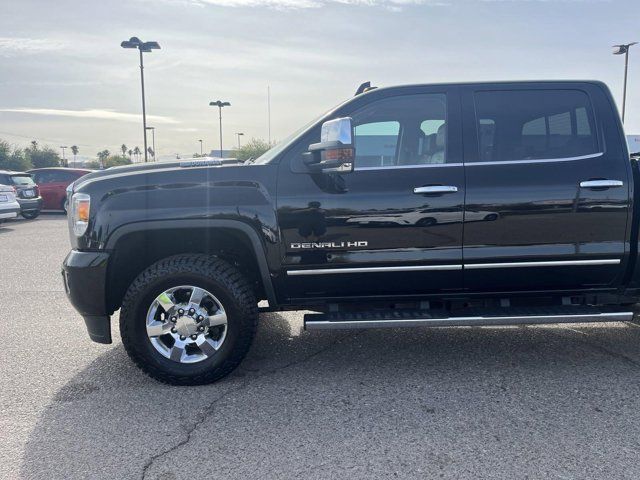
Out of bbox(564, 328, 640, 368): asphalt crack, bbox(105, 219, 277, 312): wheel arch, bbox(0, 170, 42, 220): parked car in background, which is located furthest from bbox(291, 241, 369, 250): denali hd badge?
bbox(0, 170, 42, 220): parked car in background

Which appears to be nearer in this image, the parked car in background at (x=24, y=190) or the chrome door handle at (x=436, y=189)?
the chrome door handle at (x=436, y=189)

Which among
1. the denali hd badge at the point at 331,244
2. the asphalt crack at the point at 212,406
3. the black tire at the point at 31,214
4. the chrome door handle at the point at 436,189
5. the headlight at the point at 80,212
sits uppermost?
the chrome door handle at the point at 436,189

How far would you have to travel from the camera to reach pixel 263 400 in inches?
138

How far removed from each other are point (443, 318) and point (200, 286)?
170 centimetres

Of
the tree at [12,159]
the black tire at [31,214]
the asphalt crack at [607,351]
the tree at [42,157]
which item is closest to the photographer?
the asphalt crack at [607,351]

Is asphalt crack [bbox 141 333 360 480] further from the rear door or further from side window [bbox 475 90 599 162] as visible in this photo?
A: side window [bbox 475 90 599 162]

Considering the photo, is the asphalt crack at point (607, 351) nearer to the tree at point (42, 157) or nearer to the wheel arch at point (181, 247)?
the wheel arch at point (181, 247)

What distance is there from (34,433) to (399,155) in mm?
2928

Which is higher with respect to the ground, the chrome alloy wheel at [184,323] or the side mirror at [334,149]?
the side mirror at [334,149]

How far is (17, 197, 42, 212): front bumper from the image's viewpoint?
14719 millimetres

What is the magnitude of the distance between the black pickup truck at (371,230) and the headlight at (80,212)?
1 centimetres

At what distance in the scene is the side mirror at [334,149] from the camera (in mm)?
3385

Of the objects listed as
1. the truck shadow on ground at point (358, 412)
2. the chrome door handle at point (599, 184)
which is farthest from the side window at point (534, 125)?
the truck shadow on ground at point (358, 412)

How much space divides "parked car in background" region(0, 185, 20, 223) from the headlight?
10.8 meters
